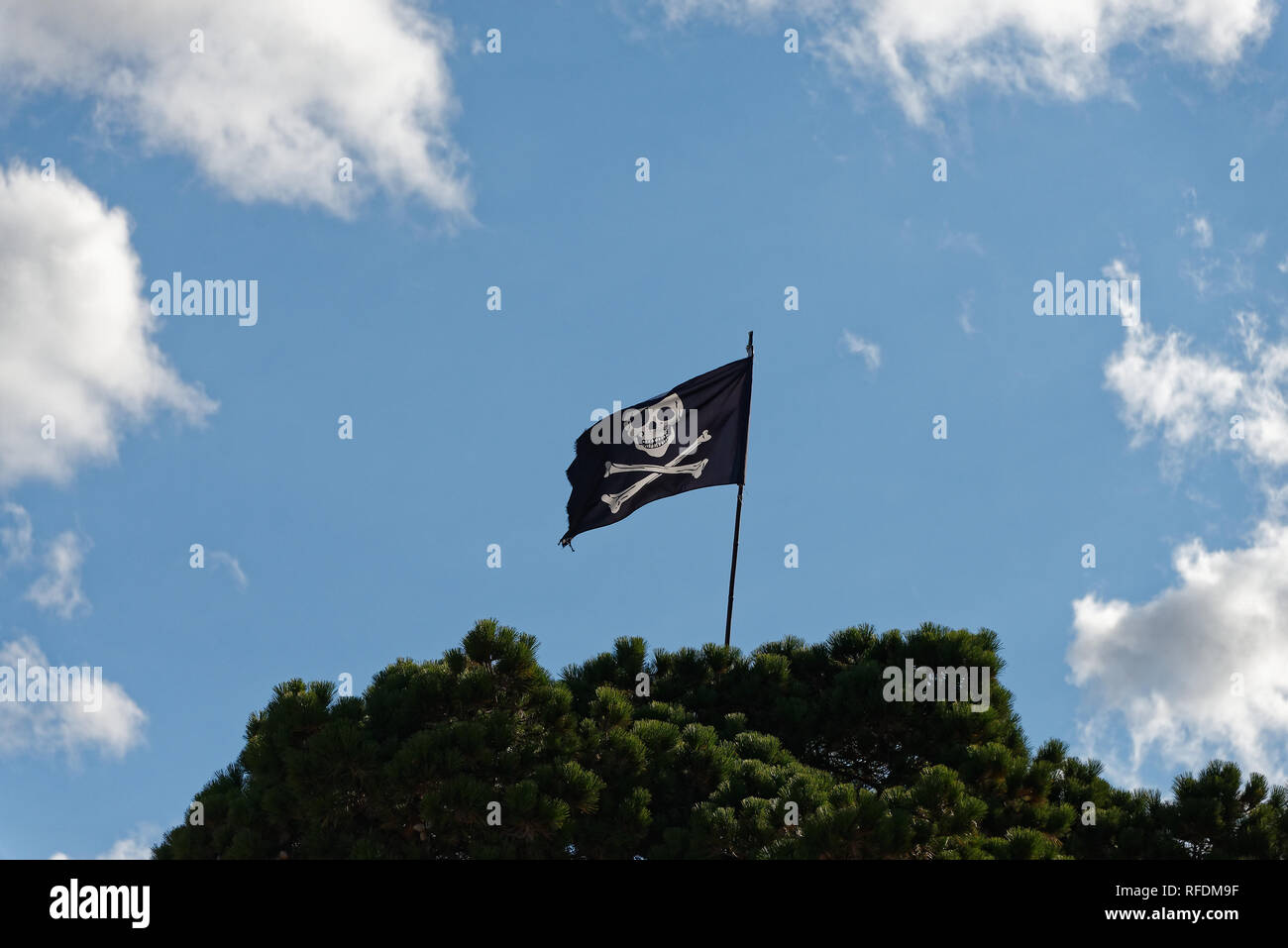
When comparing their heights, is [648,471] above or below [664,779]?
above

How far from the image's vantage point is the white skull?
17.3 meters

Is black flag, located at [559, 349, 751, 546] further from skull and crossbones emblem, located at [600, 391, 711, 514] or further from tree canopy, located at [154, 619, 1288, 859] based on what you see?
tree canopy, located at [154, 619, 1288, 859]

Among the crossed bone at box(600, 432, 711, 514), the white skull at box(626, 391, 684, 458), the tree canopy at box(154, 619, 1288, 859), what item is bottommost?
the tree canopy at box(154, 619, 1288, 859)

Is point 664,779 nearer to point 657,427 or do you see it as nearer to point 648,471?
point 648,471

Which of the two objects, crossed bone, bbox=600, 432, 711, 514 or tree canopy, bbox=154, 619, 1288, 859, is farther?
crossed bone, bbox=600, 432, 711, 514

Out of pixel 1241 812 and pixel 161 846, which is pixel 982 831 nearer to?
pixel 1241 812

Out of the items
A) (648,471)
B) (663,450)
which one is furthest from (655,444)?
(648,471)

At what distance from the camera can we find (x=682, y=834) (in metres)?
13.2

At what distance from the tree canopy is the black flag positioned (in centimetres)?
211

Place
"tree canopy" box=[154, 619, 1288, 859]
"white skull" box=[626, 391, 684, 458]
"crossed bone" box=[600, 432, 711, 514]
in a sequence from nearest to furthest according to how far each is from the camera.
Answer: "tree canopy" box=[154, 619, 1288, 859] → "crossed bone" box=[600, 432, 711, 514] → "white skull" box=[626, 391, 684, 458]

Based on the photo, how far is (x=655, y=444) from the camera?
56.9ft

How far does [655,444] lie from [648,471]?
0.44 metres

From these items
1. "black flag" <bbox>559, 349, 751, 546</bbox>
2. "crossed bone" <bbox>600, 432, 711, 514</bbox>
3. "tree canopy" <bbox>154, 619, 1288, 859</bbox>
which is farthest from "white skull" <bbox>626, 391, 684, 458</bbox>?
"tree canopy" <bbox>154, 619, 1288, 859</bbox>
